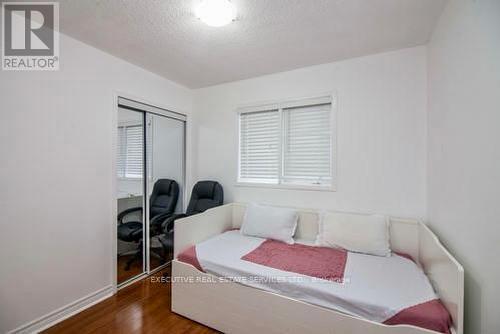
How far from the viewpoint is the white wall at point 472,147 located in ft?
3.33

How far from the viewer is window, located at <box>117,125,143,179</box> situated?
2.36 m

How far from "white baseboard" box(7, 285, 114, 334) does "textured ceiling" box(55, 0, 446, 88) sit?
235 cm

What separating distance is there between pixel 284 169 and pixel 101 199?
200 centimetres

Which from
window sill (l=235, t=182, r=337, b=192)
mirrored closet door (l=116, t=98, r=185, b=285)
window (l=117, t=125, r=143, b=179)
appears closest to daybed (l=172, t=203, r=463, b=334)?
window sill (l=235, t=182, r=337, b=192)

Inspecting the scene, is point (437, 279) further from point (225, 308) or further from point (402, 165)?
point (225, 308)

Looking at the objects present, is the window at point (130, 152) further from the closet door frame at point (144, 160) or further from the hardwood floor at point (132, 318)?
the hardwood floor at point (132, 318)

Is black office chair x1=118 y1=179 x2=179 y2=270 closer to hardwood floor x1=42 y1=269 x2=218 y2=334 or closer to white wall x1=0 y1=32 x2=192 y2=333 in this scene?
white wall x1=0 y1=32 x2=192 y2=333

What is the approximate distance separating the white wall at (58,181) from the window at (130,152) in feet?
0.44

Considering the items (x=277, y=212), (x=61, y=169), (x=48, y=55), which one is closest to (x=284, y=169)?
Answer: (x=277, y=212)

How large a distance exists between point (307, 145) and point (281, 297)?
165 centimetres

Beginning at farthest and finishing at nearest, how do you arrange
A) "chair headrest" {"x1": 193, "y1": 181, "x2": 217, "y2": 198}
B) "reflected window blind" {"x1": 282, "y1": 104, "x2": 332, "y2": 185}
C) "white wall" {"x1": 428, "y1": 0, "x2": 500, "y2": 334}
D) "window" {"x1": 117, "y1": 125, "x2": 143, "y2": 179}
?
"chair headrest" {"x1": 193, "y1": 181, "x2": 217, "y2": 198} → "reflected window blind" {"x1": 282, "y1": 104, "x2": 332, "y2": 185} → "window" {"x1": 117, "y1": 125, "x2": 143, "y2": 179} → "white wall" {"x1": 428, "y1": 0, "x2": 500, "y2": 334}

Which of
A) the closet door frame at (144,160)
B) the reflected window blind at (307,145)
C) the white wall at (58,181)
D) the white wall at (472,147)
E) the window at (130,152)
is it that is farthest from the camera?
the reflected window blind at (307,145)

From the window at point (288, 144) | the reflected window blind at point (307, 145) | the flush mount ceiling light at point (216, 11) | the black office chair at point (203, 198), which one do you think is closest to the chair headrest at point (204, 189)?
the black office chair at point (203, 198)

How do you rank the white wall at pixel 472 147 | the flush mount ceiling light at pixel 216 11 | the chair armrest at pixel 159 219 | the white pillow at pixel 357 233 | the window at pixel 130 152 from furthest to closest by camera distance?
the chair armrest at pixel 159 219
the window at pixel 130 152
the white pillow at pixel 357 233
the flush mount ceiling light at pixel 216 11
the white wall at pixel 472 147
